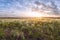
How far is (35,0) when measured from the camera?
194 centimetres

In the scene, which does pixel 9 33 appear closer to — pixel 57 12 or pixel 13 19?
pixel 13 19

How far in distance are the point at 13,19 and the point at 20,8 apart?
133 mm

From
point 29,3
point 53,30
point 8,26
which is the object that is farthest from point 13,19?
point 53,30

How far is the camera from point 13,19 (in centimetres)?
190

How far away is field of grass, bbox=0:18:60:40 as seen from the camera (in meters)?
1.85

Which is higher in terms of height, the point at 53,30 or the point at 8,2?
the point at 8,2

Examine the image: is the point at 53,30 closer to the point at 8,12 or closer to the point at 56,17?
the point at 56,17

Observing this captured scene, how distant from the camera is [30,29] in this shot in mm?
1876

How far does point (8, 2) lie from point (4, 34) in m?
0.33

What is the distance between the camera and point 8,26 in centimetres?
188

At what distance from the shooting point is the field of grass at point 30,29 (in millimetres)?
1854

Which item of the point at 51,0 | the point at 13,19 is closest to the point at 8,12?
the point at 13,19

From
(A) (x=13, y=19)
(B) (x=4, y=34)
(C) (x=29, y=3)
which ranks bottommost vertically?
(B) (x=4, y=34)

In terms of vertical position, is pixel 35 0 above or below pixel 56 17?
above
